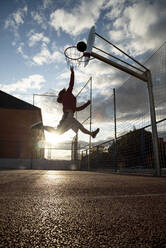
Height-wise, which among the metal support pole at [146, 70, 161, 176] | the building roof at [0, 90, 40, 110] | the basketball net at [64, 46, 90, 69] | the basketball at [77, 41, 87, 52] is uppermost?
the building roof at [0, 90, 40, 110]

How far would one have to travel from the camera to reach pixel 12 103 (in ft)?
71.5

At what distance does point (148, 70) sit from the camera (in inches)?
215

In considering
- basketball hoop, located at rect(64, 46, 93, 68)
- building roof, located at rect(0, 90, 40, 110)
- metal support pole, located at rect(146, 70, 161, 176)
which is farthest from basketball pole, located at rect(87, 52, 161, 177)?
building roof, located at rect(0, 90, 40, 110)

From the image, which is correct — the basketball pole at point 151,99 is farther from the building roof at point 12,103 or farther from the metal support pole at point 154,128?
the building roof at point 12,103

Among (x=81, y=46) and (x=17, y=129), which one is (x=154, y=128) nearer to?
(x=81, y=46)

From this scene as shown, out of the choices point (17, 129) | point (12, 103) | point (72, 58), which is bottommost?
point (17, 129)

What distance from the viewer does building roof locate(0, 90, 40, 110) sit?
21375 mm

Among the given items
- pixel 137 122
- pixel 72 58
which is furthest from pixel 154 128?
pixel 72 58

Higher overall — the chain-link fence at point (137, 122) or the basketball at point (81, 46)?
the basketball at point (81, 46)

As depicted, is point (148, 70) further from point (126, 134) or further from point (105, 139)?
point (105, 139)

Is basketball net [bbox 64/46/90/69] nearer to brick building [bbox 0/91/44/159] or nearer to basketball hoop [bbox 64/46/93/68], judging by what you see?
basketball hoop [bbox 64/46/93/68]

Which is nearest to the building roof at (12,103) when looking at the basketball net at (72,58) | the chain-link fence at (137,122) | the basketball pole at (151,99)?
the basketball net at (72,58)

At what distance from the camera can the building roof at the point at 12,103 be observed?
842 inches

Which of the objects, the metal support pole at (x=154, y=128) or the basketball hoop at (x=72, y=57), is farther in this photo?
the basketball hoop at (x=72, y=57)
